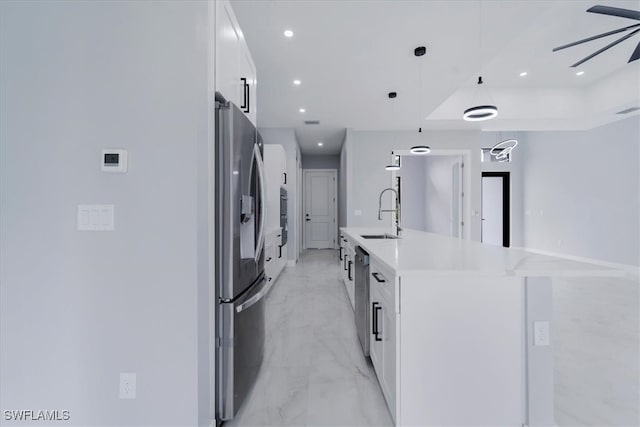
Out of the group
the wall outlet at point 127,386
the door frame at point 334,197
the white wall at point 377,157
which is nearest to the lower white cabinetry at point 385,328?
the wall outlet at point 127,386

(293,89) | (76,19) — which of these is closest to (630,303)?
(293,89)

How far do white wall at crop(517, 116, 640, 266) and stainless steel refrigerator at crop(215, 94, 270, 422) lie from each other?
680cm

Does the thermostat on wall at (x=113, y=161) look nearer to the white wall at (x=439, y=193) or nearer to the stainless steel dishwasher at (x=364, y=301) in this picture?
the stainless steel dishwasher at (x=364, y=301)

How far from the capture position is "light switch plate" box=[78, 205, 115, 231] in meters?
1.24

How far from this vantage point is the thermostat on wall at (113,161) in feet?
4.03

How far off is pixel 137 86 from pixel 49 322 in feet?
3.76

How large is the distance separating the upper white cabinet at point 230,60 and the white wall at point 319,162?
688 cm

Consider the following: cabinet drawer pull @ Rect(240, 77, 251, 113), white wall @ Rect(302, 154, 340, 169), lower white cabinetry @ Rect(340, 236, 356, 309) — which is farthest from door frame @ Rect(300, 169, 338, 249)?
cabinet drawer pull @ Rect(240, 77, 251, 113)

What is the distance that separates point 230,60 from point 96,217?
1.12 m

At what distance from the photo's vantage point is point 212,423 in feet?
4.45

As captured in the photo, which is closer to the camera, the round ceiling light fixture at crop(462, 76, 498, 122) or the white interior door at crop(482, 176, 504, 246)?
the round ceiling light fixture at crop(462, 76, 498, 122)

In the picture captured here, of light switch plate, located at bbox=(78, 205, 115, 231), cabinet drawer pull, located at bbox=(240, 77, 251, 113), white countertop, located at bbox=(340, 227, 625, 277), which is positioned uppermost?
cabinet drawer pull, located at bbox=(240, 77, 251, 113)

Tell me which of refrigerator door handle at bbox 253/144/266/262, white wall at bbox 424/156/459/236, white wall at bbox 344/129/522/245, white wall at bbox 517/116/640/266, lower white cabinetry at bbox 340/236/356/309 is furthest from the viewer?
white wall at bbox 424/156/459/236

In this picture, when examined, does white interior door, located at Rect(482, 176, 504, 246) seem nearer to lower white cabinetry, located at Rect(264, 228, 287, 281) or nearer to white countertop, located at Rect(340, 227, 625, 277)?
lower white cabinetry, located at Rect(264, 228, 287, 281)
